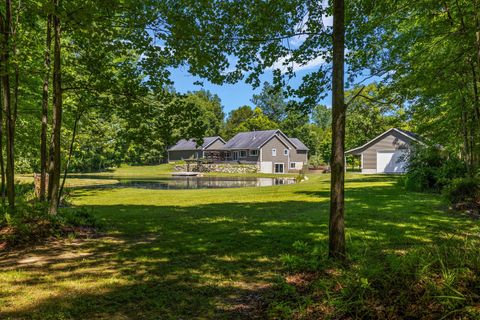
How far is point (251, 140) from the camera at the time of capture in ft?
186

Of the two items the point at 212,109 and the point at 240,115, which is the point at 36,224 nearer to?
the point at 240,115

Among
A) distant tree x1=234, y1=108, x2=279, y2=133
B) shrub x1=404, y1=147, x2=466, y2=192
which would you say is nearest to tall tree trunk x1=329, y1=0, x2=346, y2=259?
shrub x1=404, y1=147, x2=466, y2=192

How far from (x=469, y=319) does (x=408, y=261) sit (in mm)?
975

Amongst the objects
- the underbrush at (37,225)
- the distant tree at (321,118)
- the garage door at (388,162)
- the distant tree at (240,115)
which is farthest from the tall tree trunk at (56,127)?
the distant tree at (321,118)

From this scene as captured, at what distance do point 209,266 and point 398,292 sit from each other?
117 inches

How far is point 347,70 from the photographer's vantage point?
620 centimetres

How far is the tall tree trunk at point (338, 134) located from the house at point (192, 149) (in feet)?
185

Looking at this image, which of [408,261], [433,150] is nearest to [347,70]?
[408,261]

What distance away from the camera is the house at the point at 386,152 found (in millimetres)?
37625

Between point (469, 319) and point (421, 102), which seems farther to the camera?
point (421, 102)

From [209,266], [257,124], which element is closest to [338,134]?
[209,266]

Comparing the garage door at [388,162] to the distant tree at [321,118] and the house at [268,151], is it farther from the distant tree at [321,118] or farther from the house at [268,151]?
the distant tree at [321,118]

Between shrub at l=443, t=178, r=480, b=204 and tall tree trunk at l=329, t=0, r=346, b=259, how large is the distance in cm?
816

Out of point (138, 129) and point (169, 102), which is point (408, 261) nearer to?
point (169, 102)
